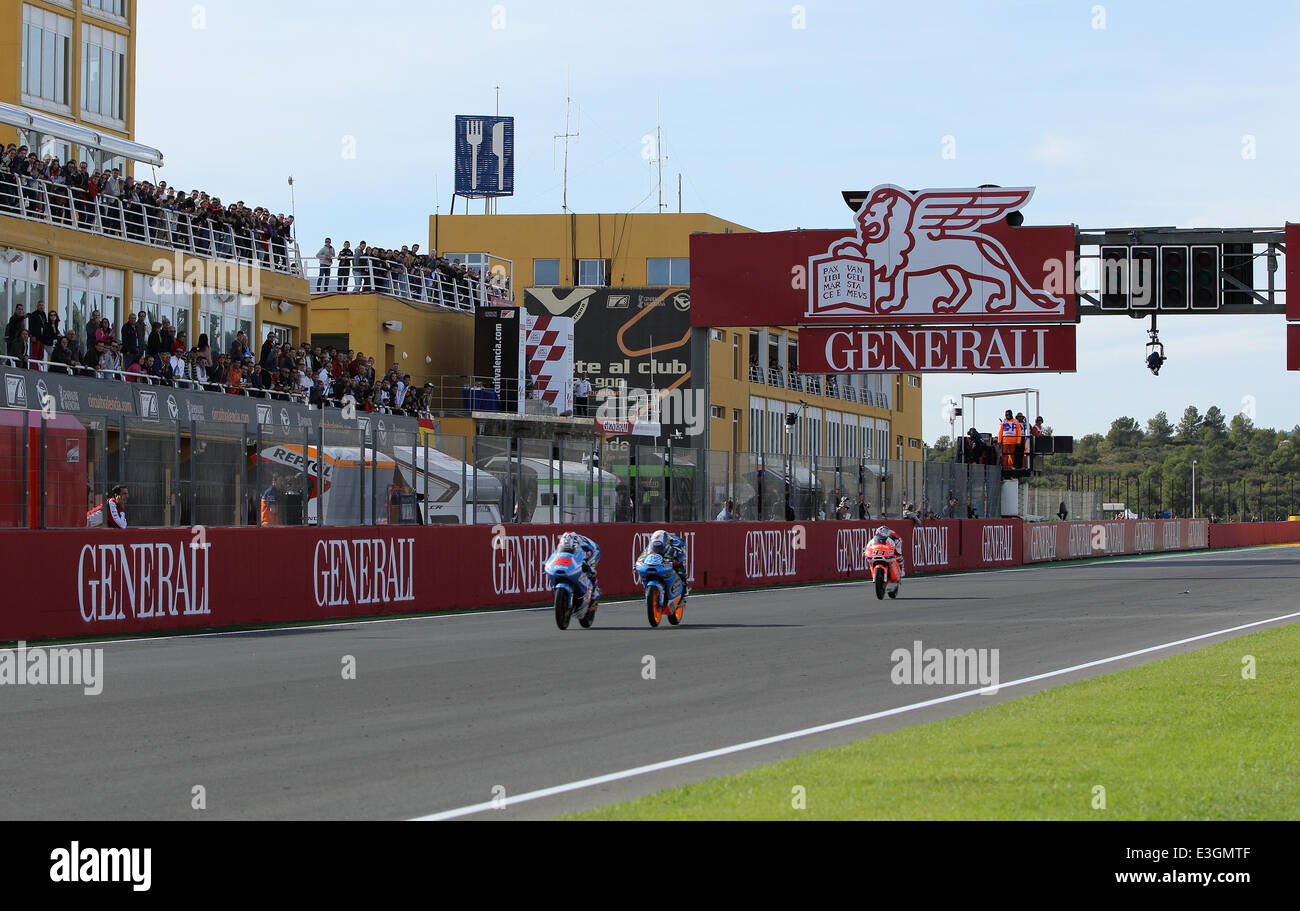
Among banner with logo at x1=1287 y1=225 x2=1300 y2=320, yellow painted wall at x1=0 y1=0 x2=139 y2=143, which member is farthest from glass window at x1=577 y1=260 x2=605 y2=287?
banner with logo at x1=1287 y1=225 x2=1300 y2=320

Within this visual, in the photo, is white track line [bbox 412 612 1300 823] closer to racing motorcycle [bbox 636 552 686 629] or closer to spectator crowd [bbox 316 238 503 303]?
racing motorcycle [bbox 636 552 686 629]

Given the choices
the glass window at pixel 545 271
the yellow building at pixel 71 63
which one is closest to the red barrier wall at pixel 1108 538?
the yellow building at pixel 71 63

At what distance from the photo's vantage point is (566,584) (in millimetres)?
19875

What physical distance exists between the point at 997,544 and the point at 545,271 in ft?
134

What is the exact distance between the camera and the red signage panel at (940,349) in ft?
122

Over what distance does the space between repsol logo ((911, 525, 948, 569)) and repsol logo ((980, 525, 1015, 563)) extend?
9.67 ft

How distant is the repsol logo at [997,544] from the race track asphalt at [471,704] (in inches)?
832

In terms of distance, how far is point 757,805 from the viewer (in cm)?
789

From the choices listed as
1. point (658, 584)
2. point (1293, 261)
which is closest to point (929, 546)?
point (1293, 261)
